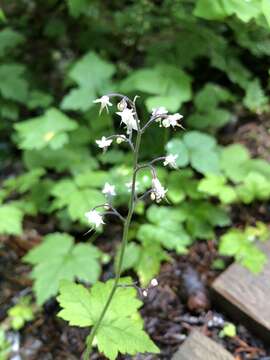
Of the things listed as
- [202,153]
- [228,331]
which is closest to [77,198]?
[202,153]

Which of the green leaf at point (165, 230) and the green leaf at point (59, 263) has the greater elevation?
the green leaf at point (165, 230)

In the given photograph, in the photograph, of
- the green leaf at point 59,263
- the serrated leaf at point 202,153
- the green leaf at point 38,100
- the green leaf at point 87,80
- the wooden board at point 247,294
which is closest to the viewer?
the wooden board at point 247,294

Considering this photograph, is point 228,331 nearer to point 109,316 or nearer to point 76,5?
point 109,316

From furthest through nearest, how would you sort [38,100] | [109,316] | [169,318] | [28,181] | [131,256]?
[38,100]
[28,181]
[131,256]
[169,318]
[109,316]

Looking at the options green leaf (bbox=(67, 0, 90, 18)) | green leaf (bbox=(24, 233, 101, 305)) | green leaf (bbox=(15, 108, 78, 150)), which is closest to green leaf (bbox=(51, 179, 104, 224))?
green leaf (bbox=(24, 233, 101, 305))

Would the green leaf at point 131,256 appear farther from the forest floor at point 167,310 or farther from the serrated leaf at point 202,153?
the serrated leaf at point 202,153

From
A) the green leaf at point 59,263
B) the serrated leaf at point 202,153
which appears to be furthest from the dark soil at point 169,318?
the serrated leaf at point 202,153

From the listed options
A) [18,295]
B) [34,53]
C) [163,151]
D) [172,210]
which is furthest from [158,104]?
[34,53]

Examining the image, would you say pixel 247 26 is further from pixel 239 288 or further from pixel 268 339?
pixel 268 339
